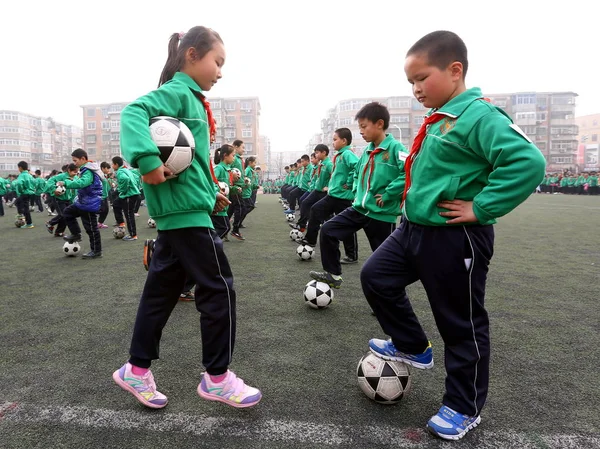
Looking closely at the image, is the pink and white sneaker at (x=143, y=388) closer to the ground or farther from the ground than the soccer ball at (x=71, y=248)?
farther from the ground

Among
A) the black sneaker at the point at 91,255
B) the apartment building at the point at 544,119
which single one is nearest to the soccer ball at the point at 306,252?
the black sneaker at the point at 91,255

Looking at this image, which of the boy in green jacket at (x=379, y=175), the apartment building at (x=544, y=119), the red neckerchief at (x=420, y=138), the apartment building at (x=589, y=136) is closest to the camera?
the red neckerchief at (x=420, y=138)

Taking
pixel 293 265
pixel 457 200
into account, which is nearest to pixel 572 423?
pixel 457 200

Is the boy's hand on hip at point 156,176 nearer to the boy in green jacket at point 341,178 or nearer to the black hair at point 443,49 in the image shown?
the black hair at point 443,49

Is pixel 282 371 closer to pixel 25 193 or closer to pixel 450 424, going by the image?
pixel 450 424

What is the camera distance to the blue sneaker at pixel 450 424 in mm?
2020

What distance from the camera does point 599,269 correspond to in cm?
610

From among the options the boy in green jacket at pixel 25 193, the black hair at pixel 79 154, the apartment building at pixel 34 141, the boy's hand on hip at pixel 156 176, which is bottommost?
the boy in green jacket at pixel 25 193

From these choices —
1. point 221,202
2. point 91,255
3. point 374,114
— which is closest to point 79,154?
point 91,255

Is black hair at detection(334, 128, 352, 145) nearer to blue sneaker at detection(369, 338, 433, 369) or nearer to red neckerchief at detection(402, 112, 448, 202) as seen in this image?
red neckerchief at detection(402, 112, 448, 202)

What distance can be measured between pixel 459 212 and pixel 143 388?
6.46ft

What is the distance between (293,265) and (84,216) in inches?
155

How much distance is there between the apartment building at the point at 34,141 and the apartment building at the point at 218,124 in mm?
12714

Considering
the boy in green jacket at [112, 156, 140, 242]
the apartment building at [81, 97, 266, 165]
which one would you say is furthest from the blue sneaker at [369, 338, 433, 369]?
the apartment building at [81, 97, 266, 165]
